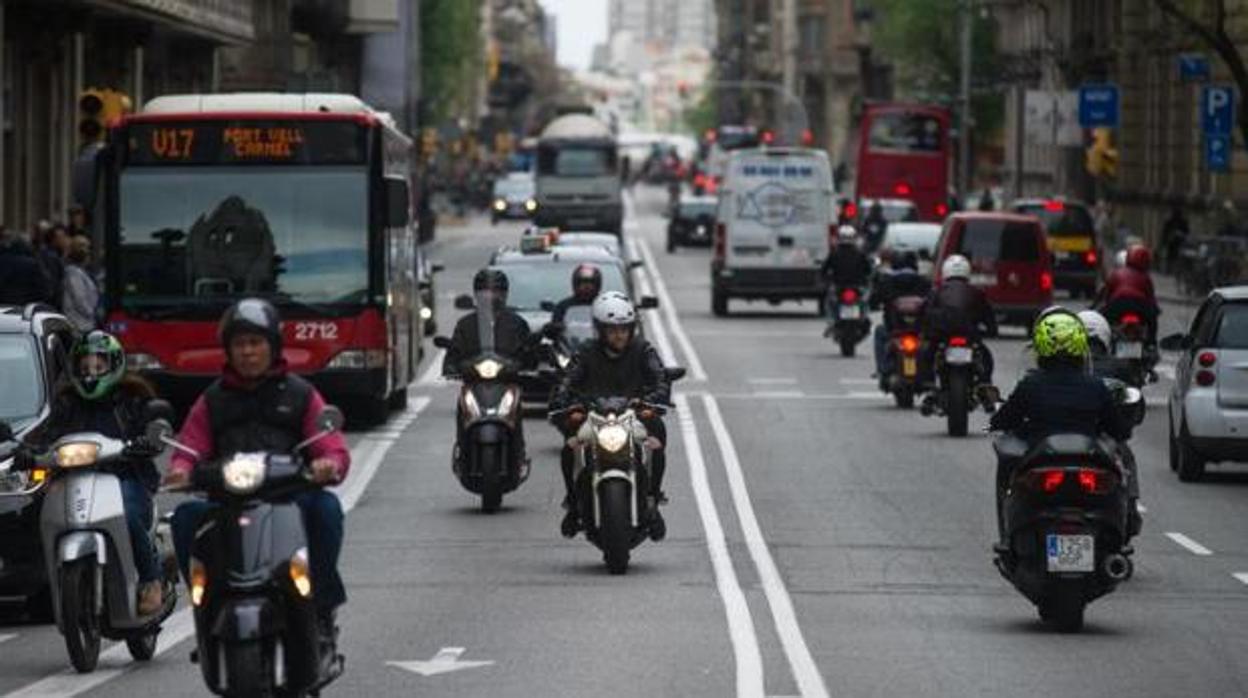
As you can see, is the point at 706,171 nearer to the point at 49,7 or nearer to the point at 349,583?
the point at 49,7

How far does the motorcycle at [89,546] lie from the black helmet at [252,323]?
2.77 m

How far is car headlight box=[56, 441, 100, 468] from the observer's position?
14945 mm

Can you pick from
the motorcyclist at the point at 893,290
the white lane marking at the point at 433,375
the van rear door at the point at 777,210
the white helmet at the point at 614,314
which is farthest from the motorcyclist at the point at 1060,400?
the van rear door at the point at 777,210

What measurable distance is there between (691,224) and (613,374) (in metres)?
77.5

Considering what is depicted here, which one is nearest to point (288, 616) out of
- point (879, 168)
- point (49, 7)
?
point (49, 7)

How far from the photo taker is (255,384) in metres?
12.6

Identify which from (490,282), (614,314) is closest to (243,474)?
(614,314)

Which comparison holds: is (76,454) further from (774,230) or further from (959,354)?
(774,230)

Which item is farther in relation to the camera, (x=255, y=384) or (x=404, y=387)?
(x=404, y=387)

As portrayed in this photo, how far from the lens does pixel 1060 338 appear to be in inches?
679

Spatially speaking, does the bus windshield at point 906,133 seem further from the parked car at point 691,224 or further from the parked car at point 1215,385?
the parked car at point 1215,385

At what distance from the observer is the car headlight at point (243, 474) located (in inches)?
477

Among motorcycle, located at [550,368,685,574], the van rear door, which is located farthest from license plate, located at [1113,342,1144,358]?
the van rear door

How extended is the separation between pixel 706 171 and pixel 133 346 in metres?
132
